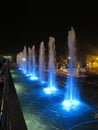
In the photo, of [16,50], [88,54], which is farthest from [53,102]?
[16,50]

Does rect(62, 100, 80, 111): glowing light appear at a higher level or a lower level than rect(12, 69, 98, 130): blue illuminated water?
higher

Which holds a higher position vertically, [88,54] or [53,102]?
[88,54]

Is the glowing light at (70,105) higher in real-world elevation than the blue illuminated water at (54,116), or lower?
higher

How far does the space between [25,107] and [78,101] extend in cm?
246

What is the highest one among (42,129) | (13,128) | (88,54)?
(88,54)

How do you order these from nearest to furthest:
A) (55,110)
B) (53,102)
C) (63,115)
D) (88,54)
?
Answer: (63,115) → (55,110) → (53,102) → (88,54)

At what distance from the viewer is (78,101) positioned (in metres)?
9.87

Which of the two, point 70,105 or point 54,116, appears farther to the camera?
point 70,105

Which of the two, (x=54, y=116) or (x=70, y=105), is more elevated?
(x=70, y=105)

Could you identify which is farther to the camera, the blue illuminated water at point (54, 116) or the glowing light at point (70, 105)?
the glowing light at point (70, 105)

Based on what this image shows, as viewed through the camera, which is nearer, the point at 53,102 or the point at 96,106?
the point at 96,106

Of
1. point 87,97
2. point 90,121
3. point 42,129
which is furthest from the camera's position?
point 87,97

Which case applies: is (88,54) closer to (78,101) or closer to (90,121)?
(78,101)

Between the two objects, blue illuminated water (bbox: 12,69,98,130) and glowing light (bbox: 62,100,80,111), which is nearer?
blue illuminated water (bbox: 12,69,98,130)
